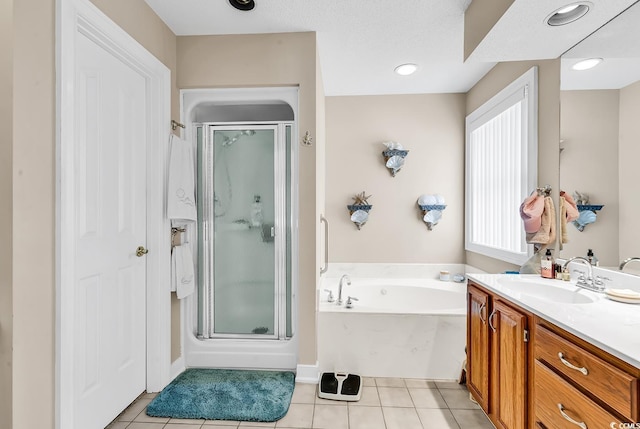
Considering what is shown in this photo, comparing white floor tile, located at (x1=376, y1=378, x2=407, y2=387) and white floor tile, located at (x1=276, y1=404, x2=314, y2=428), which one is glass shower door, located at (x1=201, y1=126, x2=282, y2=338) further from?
white floor tile, located at (x1=376, y1=378, x2=407, y2=387)

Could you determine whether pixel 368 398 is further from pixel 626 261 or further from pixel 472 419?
pixel 626 261

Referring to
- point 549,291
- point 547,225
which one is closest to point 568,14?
point 547,225

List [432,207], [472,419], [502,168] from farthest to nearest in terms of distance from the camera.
→ [432,207], [502,168], [472,419]

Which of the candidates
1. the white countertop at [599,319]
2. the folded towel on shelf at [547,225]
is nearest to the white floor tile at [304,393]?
the white countertop at [599,319]

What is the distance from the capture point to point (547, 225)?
2088 mm

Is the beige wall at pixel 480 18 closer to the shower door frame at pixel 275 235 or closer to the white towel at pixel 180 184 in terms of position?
the shower door frame at pixel 275 235

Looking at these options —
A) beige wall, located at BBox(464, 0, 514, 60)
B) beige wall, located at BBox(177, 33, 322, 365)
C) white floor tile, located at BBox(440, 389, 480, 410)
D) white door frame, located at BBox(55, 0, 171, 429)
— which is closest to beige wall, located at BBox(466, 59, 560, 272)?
beige wall, located at BBox(464, 0, 514, 60)

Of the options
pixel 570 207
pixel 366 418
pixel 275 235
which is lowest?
pixel 366 418

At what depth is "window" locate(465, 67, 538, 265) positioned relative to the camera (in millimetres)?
2398

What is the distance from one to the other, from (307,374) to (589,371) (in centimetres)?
173

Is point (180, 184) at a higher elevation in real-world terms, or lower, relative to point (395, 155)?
lower

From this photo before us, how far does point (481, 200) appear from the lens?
3.14 meters

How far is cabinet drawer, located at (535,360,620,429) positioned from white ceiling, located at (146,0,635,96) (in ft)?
5.39

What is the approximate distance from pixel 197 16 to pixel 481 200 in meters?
2.77
